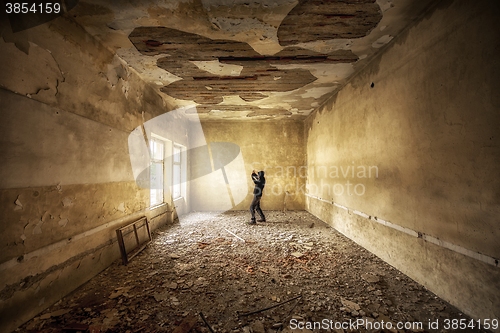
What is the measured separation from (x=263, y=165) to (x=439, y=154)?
5780 mm

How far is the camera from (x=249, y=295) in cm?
249

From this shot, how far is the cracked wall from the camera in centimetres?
198

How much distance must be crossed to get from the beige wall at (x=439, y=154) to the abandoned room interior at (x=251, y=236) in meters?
0.02

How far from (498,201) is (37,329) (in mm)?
4300

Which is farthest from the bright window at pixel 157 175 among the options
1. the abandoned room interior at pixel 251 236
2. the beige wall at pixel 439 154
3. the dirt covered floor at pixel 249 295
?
the beige wall at pixel 439 154

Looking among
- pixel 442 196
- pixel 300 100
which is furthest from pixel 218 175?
pixel 442 196

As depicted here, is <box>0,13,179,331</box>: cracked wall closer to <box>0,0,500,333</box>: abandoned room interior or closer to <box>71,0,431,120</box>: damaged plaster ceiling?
<box>0,0,500,333</box>: abandoned room interior

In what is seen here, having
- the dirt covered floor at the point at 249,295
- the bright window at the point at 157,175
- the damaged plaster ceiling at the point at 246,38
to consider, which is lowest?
the dirt covered floor at the point at 249,295

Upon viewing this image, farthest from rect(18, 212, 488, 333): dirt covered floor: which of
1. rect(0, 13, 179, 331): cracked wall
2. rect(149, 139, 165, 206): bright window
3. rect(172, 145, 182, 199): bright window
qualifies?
rect(172, 145, 182, 199): bright window

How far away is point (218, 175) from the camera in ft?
26.3

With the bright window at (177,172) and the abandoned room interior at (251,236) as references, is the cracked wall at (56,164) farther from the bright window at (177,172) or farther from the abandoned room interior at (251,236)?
the bright window at (177,172)

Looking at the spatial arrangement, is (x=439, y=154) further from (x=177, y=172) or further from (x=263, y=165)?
(x=177, y=172)

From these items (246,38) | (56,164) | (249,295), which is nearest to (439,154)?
(249,295)

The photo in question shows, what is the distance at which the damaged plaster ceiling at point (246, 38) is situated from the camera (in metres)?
2.46
